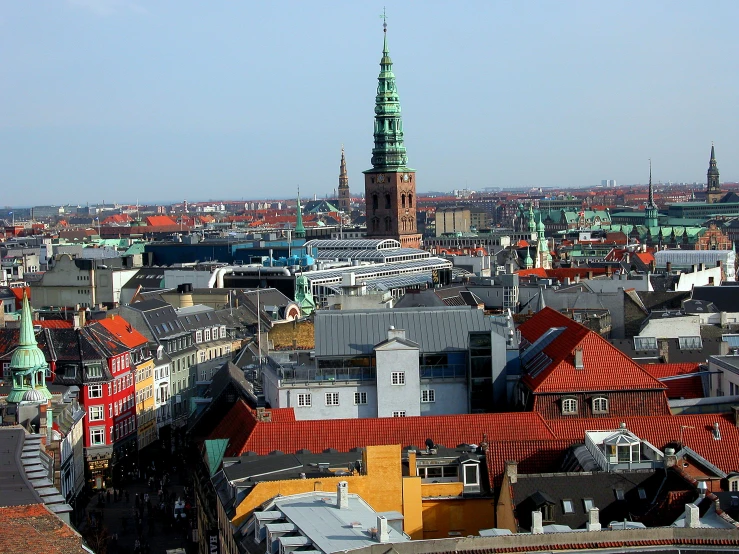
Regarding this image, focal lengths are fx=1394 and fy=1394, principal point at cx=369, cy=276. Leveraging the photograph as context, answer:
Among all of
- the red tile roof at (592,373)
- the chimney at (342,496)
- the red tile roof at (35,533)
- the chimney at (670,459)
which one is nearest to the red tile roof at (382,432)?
the red tile roof at (592,373)

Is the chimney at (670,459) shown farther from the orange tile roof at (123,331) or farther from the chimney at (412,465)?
the orange tile roof at (123,331)

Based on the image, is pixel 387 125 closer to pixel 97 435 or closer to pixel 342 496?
pixel 97 435

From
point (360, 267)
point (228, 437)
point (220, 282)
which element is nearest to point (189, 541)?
point (228, 437)

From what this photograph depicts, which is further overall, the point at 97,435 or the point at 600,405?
the point at 97,435

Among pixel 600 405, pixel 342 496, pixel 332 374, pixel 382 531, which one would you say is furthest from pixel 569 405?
pixel 382 531

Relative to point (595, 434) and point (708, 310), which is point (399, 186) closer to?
point (708, 310)

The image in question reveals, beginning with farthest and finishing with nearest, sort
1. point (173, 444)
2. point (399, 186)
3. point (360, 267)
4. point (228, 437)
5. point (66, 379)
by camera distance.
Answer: point (399, 186) < point (360, 267) < point (173, 444) < point (66, 379) < point (228, 437)

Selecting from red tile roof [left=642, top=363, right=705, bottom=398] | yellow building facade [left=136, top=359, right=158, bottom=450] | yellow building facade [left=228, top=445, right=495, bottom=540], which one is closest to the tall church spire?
yellow building facade [left=136, top=359, right=158, bottom=450]
